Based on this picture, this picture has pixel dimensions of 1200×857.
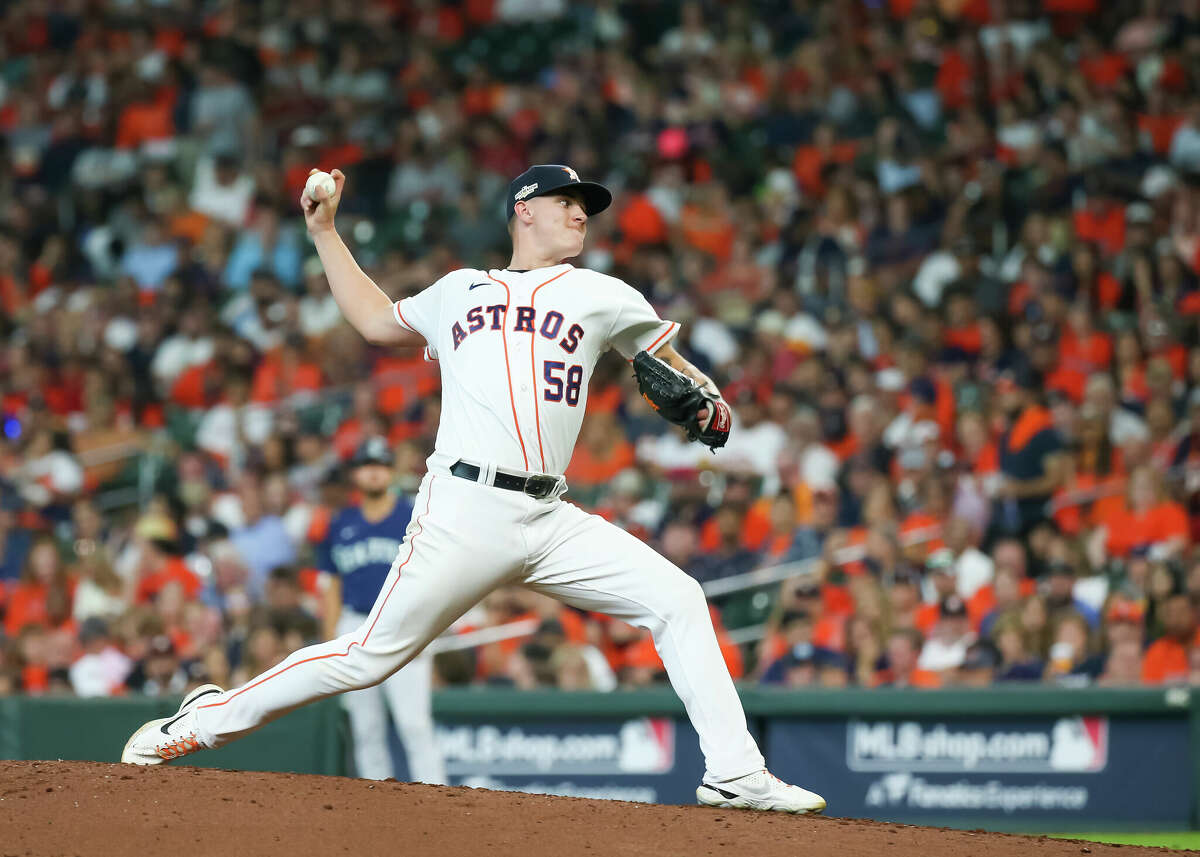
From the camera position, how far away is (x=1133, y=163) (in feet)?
36.0

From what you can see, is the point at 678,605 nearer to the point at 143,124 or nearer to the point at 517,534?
the point at 517,534

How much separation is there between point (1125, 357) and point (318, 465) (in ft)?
17.4

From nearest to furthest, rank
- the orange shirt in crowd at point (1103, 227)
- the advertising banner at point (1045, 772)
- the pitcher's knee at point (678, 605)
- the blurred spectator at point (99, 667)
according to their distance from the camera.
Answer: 1. the pitcher's knee at point (678, 605)
2. the advertising banner at point (1045, 772)
3. the blurred spectator at point (99, 667)
4. the orange shirt in crowd at point (1103, 227)

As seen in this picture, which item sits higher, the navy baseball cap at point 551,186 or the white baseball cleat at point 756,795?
the navy baseball cap at point 551,186

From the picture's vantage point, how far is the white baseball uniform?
4.16m

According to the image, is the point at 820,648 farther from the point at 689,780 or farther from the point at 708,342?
the point at 708,342

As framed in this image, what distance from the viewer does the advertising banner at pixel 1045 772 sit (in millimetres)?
7309

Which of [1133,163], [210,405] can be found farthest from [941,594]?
[210,405]

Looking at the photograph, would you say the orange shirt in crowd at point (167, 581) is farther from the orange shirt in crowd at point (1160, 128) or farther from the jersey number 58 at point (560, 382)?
the orange shirt in crowd at point (1160, 128)

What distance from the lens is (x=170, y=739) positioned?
451 cm

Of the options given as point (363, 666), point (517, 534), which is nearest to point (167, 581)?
point (363, 666)

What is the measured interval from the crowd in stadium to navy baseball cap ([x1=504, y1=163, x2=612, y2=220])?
3.90 meters

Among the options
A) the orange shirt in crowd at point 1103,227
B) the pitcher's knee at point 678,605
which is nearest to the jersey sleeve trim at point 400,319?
the pitcher's knee at point 678,605

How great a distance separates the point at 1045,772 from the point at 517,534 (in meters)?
4.17
